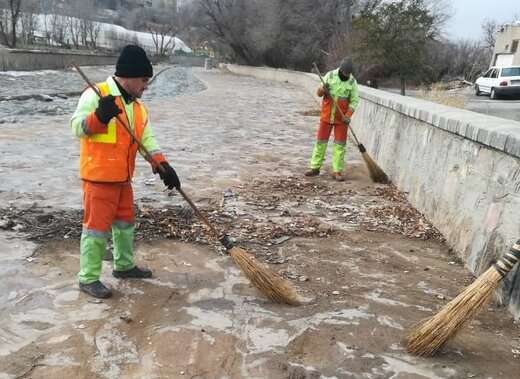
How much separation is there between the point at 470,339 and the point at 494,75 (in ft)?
→ 78.9

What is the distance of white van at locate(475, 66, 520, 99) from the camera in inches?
900

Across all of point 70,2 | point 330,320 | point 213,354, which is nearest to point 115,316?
point 213,354

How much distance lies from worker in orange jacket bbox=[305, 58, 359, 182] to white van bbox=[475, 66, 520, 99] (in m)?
18.4

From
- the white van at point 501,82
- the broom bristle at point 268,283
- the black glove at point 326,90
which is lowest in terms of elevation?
the broom bristle at point 268,283

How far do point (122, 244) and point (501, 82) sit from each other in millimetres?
22965

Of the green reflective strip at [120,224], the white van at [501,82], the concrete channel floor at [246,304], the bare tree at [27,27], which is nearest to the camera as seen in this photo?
the concrete channel floor at [246,304]

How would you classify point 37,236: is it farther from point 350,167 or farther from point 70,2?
point 70,2

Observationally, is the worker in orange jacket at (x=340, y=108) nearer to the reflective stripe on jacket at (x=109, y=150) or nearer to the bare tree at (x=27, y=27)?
the reflective stripe on jacket at (x=109, y=150)

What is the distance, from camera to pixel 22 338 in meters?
3.05

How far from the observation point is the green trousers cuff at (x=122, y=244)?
12.3 ft

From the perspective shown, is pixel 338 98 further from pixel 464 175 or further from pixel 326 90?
pixel 464 175

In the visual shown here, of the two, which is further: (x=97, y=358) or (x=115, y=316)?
(x=115, y=316)

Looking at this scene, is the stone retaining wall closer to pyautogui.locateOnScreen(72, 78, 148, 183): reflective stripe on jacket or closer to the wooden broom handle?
the wooden broom handle

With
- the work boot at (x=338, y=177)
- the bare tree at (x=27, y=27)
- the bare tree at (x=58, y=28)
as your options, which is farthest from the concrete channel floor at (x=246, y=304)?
the bare tree at (x=58, y=28)
